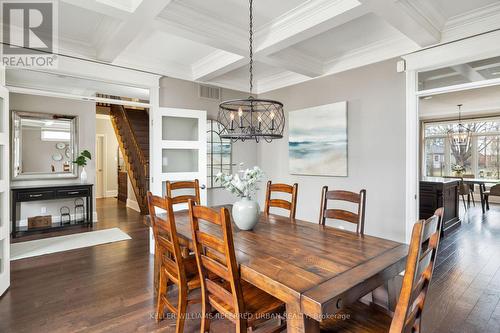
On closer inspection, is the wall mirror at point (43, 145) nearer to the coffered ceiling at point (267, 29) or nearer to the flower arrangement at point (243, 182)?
the coffered ceiling at point (267, 29)

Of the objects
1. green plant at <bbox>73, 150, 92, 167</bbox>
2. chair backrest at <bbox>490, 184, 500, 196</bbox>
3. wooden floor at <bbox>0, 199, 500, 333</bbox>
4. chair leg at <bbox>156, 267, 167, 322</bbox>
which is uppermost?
green plant at <bbox>73, 150, 92, 167</bbox>

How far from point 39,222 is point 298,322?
577cm

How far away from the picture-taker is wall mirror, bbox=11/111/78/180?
511 centimetres

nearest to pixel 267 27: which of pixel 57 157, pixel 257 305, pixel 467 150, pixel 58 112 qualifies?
pixel 257 305

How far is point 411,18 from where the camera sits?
245 cm

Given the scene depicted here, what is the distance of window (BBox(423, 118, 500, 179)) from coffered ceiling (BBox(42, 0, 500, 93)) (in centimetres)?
690

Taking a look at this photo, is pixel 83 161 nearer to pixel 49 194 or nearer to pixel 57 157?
pixel 57 157

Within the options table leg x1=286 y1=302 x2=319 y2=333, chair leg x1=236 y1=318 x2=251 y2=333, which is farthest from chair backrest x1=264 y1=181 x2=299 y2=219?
table leg x1=286 y1=302 x2=319 y2=333

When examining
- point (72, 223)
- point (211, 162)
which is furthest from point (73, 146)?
point (211, 162)

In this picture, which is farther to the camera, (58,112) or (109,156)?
(109,156)

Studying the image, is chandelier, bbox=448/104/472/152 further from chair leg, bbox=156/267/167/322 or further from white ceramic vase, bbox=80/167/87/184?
white ceramic vase, bbox=80/167/87/184

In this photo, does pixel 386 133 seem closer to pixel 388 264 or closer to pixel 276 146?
pixel 276 146

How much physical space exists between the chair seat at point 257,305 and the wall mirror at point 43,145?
5.23 meters

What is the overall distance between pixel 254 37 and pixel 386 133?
1.98m
